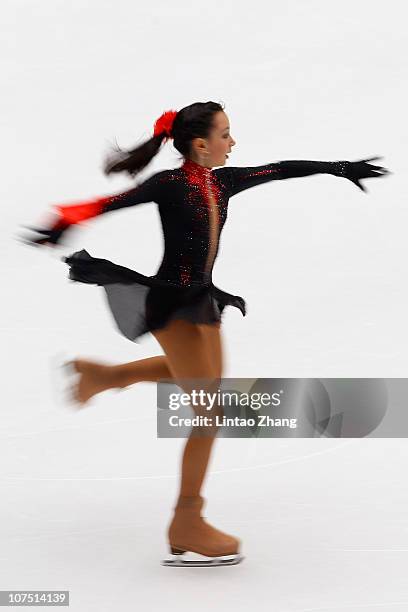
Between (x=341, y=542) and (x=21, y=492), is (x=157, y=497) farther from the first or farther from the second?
(x=341, y=542)

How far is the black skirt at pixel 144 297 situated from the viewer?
3.91m

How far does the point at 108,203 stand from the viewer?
12.7ft

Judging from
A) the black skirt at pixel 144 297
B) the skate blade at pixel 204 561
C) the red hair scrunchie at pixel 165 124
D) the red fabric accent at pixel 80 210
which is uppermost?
the red hair scrunchie at pixel 165 124

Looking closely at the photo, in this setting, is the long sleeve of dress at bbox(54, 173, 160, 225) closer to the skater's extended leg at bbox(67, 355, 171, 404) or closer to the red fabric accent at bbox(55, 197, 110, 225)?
the red fabric accent at bbox(55, 197, 110, 225)

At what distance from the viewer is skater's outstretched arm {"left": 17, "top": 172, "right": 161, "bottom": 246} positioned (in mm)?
3805

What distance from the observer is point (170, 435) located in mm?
4277

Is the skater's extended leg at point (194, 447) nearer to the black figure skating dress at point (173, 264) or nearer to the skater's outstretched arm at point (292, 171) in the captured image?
the black figure skating dress at point (173, 264)

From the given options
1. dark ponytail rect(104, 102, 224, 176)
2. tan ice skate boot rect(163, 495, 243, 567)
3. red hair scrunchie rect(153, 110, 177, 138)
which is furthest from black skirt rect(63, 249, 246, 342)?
tan ice skate boot rect(163, 495, 243, 567)

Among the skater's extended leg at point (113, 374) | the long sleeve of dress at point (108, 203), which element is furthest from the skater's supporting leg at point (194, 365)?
the long sleeve of dress at point (108, 203)

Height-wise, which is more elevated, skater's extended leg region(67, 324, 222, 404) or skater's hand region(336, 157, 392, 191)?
skater's hand region(336, 157, 392, 191)

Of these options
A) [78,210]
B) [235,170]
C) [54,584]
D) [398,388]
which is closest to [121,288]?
[78,210]

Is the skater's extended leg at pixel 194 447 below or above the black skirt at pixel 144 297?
below

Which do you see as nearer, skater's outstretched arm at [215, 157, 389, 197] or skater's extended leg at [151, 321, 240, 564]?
skater's extended leg at [151, 321, 240, 564]

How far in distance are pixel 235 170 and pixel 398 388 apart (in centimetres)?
170
